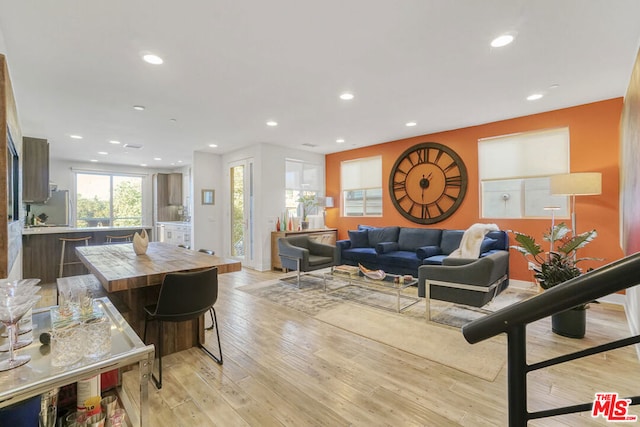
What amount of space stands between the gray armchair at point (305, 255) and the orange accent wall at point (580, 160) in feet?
6.28

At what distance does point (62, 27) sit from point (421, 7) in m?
2.76

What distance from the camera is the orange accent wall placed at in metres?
4.00

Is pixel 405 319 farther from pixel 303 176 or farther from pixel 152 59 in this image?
pixel 303 176

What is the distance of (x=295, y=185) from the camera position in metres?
7.10

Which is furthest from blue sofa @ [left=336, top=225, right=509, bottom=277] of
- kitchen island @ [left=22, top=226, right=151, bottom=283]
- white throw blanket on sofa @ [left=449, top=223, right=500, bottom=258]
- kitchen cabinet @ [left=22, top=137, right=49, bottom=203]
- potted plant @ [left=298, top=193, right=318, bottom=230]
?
kitchen island @ [left=22, top=226, right=151, bottom=283]

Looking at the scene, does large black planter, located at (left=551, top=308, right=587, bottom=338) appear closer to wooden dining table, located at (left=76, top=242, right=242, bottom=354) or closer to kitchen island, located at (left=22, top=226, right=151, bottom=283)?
wooden dining table, located at (left=76, top=242, right=242, bottom=354)

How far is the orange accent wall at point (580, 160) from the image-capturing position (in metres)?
4.00

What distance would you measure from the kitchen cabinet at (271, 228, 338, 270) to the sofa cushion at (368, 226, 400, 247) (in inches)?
46.2

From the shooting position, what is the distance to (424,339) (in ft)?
9.70

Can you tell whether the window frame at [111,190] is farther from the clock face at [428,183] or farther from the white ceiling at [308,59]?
the clock face at [428,183]

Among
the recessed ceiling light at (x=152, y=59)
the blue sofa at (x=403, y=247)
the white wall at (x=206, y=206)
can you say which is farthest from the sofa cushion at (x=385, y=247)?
the white wall at (x=206, y=206)

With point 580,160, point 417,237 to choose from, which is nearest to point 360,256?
point 417,237

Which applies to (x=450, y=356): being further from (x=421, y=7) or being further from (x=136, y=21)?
(x=136, y=21)

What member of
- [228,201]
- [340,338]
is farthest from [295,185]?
[340,338]
